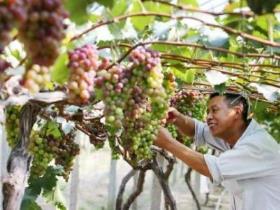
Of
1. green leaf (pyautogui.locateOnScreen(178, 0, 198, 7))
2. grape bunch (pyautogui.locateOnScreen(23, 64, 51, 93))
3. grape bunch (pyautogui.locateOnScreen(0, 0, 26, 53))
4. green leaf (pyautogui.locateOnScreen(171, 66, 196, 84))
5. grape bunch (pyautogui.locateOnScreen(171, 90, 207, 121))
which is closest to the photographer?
grape bunch (pyautogui.locateOnScreen(0, 0, 26, 53))

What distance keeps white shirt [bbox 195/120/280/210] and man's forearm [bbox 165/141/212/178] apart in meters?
0.03

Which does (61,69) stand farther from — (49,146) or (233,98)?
(233,98)

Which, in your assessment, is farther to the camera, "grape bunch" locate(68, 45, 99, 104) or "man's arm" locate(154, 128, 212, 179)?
"man's arm" locate(154, 128, 212, 179)

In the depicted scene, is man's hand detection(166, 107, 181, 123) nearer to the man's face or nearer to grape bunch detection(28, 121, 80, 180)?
the man's face

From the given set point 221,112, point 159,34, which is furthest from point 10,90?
point 221,112

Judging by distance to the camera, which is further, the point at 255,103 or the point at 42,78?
the point at 255,103

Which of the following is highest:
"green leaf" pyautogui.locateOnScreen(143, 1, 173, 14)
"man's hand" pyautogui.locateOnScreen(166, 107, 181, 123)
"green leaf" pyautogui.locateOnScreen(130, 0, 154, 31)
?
"man's hand" pyautogui.locateOnScreen(166, 107, 181, 123)

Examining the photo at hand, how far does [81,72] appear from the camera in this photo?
46.3 inches

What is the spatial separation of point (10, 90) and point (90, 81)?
176 mm

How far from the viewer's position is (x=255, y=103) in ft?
9.24

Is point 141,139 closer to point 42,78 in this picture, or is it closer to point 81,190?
point 42,78

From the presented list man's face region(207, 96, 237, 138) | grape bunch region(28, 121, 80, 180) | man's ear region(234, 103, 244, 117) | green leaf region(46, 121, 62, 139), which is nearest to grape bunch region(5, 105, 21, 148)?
grape bunch region(28, 121, 80, 180)

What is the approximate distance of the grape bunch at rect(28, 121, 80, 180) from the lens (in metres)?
2.22

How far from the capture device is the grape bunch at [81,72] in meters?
1.17
